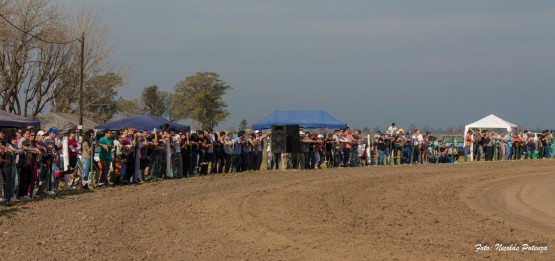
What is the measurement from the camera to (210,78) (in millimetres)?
81062

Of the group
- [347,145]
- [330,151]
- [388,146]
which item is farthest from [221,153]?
[388,146]

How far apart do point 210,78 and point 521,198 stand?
201 ft

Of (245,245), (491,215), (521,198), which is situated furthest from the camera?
(521,198)

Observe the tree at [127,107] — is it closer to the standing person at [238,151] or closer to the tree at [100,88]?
the tree at [100,88]

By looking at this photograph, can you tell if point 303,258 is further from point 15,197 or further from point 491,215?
point 15,197

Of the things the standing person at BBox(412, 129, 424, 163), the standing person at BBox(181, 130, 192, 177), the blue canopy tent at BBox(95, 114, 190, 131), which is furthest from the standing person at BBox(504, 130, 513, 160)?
the standing person at BBox(181, 130, 192, 177)

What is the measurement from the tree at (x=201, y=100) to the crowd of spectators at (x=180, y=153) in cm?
4148

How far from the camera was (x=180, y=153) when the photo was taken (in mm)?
26859

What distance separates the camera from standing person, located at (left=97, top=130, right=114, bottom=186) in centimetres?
2238

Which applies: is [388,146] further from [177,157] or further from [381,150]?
[177,157]

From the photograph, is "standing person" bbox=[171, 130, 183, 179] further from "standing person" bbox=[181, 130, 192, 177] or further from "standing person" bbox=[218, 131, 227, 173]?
"standing person" bbox=[218, 131, 227, 173]

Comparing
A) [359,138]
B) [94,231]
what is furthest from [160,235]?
[359,138]

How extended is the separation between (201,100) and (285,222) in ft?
215

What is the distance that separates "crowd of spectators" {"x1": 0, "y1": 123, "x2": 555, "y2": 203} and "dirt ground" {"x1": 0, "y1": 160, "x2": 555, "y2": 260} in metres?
1.01
